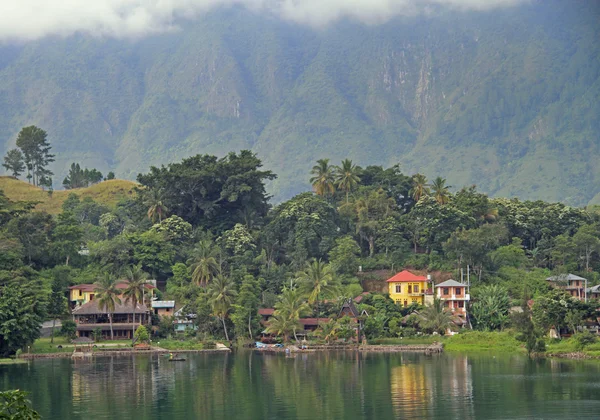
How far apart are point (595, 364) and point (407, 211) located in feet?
197

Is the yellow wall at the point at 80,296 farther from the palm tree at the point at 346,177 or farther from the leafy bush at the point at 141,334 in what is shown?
the palm tree at the point at 346,177

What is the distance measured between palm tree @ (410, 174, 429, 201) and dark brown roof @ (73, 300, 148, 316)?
44530mm

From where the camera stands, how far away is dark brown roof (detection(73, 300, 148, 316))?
101 m

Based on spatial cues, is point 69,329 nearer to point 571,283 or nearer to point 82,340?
point 82,340

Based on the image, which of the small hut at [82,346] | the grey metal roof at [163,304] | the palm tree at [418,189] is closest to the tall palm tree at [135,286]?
the small hut at [82,346]

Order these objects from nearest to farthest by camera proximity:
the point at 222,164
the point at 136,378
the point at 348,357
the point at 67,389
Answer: the point at 67,389, the point at 136,378, the point at 348,357, the point at 222,164

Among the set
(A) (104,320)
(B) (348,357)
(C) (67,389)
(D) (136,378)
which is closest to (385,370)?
(B) (348,357)

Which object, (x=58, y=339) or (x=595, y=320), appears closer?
(x=595, y=320)

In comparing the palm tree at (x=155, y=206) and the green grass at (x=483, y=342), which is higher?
the palm tree at (x=155, y=206)

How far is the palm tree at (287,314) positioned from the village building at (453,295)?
16.5 m

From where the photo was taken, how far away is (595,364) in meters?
77.0

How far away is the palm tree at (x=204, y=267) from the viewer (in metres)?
106

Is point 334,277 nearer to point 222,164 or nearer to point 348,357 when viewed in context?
point 348,357

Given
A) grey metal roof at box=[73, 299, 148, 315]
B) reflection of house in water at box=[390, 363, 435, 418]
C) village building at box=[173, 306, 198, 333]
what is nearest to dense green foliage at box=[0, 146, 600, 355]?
village building at box=[173, 306, 198, 333]
